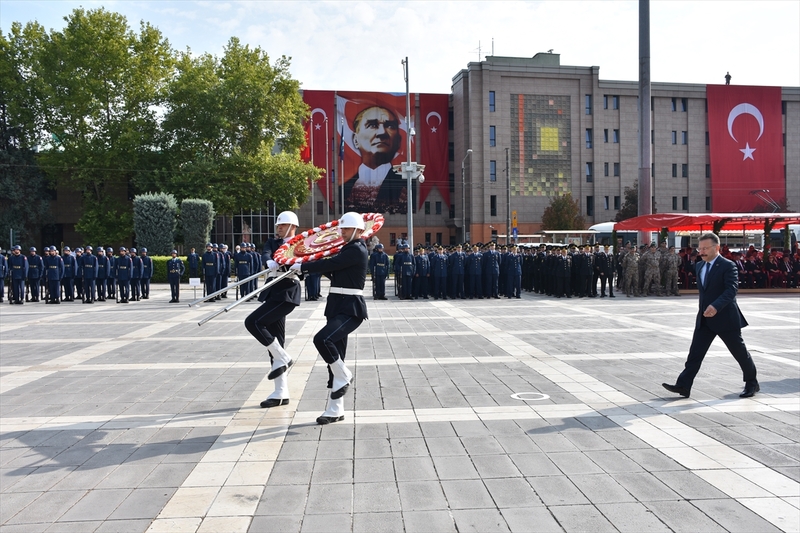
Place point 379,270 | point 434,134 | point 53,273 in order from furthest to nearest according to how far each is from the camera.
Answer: point 434,134
point 53,273
point 379,270

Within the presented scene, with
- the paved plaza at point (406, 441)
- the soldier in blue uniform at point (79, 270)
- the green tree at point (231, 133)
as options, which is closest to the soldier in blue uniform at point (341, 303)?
the paved plaza at point (406, 441)

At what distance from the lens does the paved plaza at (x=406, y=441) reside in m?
4.09

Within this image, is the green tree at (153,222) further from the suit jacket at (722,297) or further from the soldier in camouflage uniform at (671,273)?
the suit jacket at (722,297)

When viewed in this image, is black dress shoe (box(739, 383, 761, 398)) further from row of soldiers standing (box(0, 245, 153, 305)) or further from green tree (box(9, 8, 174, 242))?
green tree (box(9, 8, 174, 242))

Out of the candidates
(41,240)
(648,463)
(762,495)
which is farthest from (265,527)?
(41,240)

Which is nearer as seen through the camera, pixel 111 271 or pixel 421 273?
pixel 421 273

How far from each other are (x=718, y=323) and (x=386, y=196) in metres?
53.2

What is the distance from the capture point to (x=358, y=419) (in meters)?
6.41

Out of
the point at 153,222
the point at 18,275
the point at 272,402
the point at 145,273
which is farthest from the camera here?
the point at 153,222

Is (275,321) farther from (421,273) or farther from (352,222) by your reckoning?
(421,273)

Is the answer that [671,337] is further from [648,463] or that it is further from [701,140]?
[701,140]

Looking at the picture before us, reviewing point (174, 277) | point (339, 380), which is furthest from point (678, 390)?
point (174, 277)

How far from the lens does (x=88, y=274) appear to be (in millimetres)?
22875

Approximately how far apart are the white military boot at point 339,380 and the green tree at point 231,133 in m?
37.3
